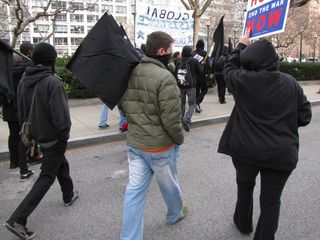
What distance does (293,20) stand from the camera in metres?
28.9

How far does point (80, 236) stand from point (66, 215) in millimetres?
500

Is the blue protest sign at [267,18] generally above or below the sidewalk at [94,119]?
above

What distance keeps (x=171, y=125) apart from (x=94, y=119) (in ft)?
18.4

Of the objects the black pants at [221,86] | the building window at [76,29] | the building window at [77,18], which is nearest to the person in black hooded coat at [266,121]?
the black pants at [221,86]

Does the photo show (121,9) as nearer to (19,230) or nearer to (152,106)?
(19,230)

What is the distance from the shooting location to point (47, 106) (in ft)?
11.1

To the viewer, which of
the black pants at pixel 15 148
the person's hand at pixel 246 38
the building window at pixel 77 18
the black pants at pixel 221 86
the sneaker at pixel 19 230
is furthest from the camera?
the building window at pixel 77 18

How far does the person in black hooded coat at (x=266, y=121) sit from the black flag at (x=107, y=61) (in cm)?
81

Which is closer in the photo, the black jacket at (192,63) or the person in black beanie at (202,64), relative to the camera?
the black jacket at (192,63)

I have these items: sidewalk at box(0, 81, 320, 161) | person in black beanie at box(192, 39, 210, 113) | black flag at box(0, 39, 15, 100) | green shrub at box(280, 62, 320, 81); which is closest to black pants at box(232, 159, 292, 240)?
black flag at box(0, 39, 15, 100)

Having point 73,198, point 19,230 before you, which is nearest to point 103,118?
point 73,198

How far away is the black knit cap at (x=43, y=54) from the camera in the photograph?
342cm

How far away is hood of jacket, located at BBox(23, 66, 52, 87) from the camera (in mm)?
3410

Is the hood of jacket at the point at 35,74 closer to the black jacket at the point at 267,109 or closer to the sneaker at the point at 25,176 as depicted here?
the black jacket at the point at 267,109
